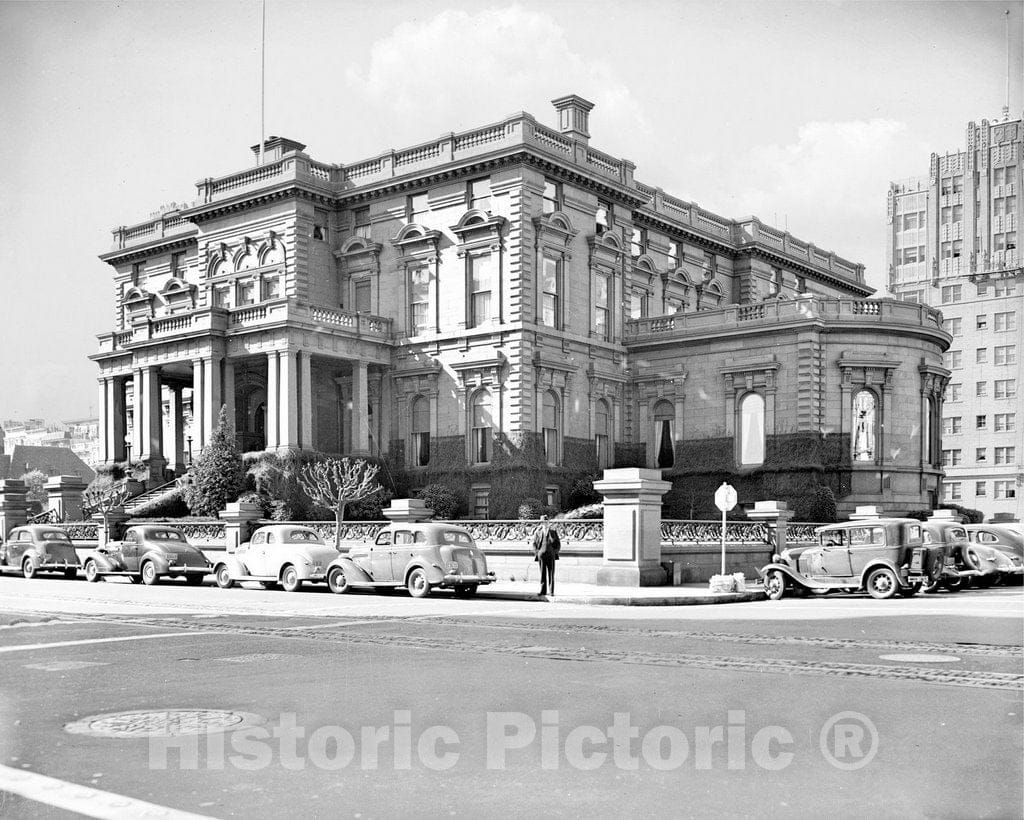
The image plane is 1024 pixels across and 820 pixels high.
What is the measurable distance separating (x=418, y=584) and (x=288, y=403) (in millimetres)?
21055

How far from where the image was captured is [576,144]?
159 feet

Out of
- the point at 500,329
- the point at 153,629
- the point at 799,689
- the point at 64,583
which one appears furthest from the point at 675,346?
the point at 799,689

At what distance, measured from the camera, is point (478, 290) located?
155 feet

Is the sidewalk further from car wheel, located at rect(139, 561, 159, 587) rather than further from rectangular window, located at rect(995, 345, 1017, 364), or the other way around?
rectangular window, located at rect(995, 345, 1017, 364)

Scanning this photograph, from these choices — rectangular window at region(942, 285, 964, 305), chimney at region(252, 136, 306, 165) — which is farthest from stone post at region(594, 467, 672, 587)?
rectangular window at region(942, 285, 964, 305)

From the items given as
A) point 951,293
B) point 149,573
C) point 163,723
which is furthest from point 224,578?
point 951,293

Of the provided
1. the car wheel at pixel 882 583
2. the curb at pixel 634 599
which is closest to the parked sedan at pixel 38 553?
the curb at pixel 634 599

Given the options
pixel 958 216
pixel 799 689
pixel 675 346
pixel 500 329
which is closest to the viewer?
pixel 799 689

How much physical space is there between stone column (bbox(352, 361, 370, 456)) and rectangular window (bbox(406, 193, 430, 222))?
Result: 686cm

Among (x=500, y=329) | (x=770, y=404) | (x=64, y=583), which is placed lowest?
(x=64, y=583)

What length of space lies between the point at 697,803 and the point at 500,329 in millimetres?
39861

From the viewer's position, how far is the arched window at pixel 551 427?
47.0m

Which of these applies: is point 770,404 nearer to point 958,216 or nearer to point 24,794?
point 24,794

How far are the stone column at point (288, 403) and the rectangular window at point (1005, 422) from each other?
6164cm
